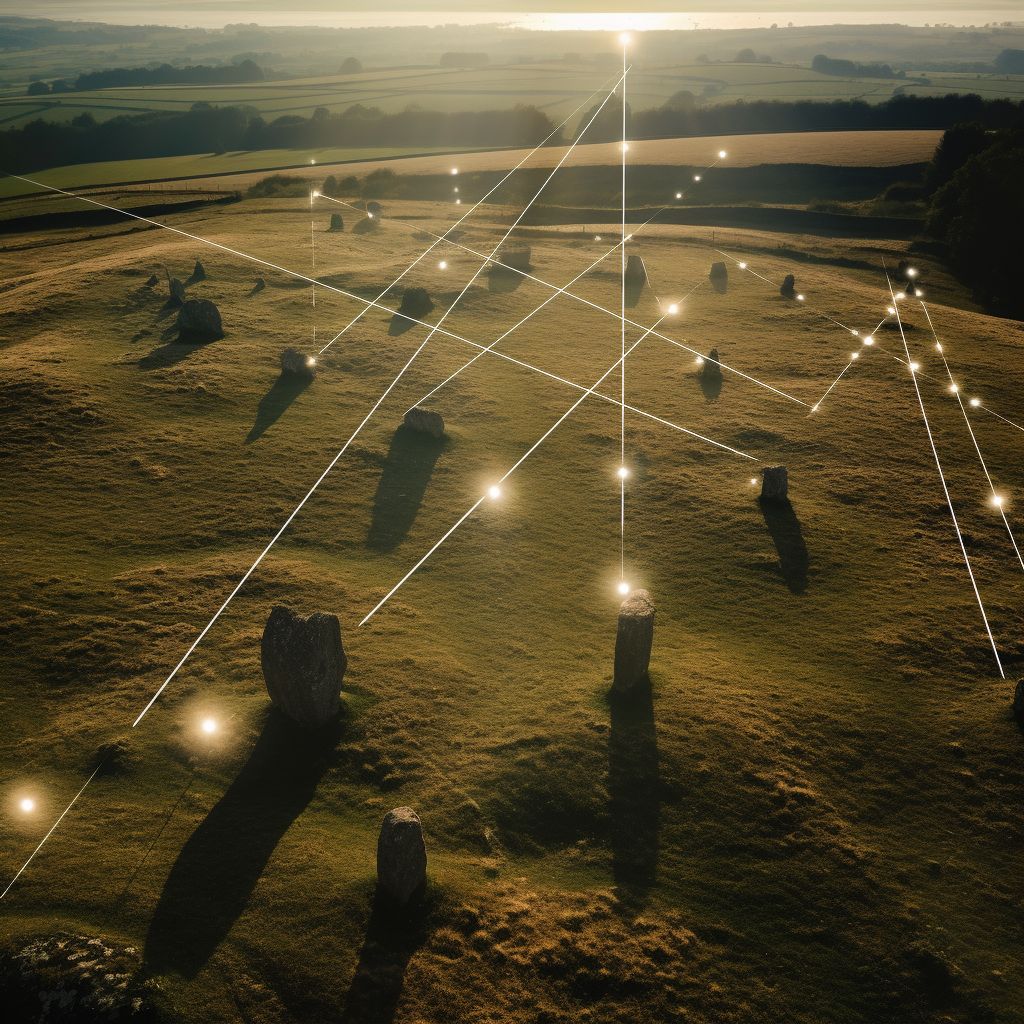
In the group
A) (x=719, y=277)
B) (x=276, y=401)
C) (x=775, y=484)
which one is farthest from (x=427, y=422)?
(x=719, y=277)

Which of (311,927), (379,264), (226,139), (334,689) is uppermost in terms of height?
(226,139)

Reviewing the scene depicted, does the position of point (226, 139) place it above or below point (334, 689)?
above

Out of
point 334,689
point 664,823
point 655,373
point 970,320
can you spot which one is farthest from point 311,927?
point 970,320

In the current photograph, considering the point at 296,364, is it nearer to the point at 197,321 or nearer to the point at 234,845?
the point at 197,321

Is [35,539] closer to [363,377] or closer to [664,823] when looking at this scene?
[363,377]

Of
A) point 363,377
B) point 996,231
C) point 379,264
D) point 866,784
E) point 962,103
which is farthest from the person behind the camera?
point 962,103
